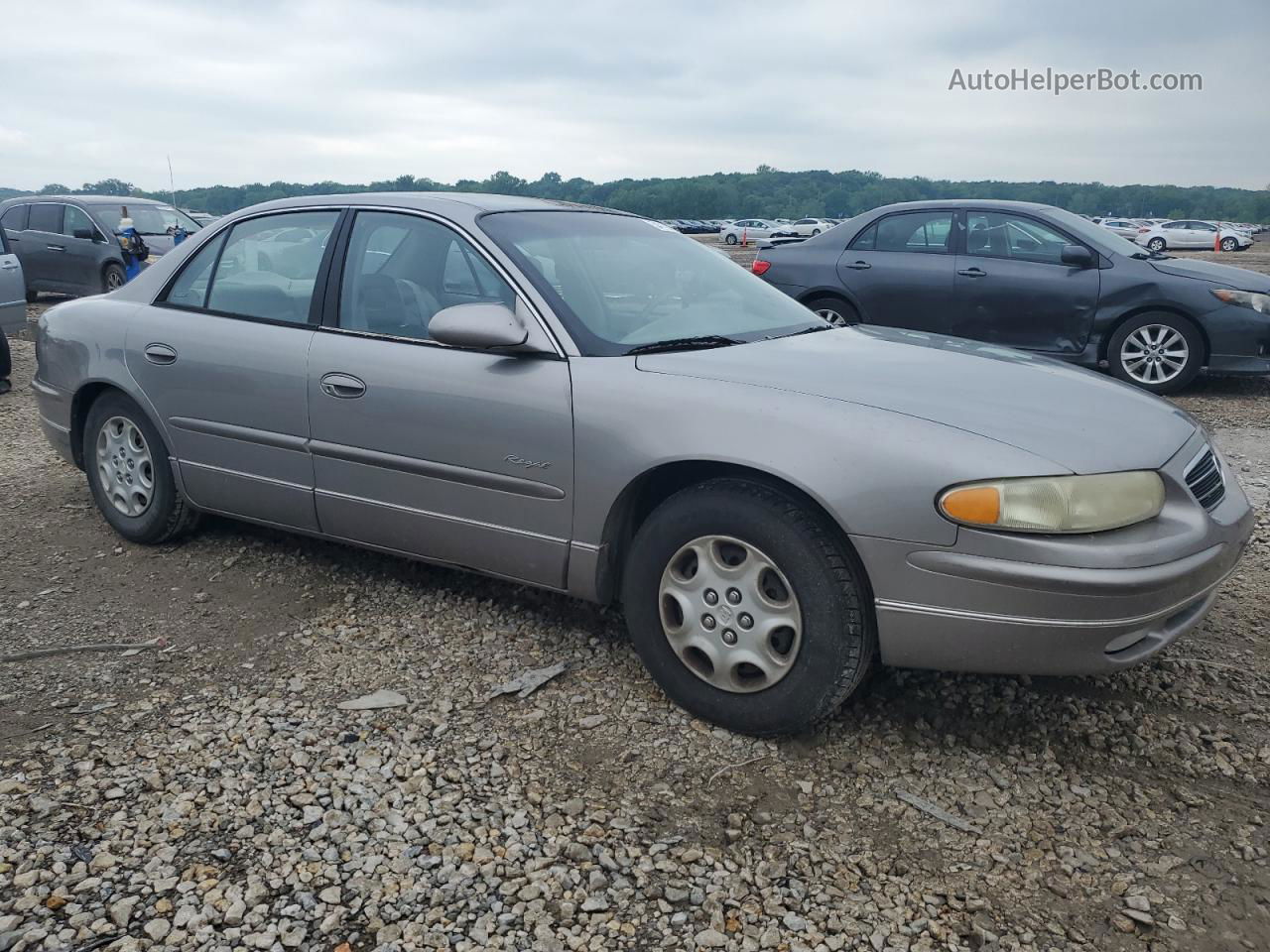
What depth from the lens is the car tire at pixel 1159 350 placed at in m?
7.75

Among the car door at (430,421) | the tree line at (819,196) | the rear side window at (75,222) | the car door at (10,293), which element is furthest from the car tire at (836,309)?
the tree line at (819,196)

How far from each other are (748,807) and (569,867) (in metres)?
0.51

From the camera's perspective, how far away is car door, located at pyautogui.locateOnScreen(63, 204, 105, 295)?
14.3m

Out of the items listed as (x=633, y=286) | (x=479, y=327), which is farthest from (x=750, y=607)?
(x=633, y=286)

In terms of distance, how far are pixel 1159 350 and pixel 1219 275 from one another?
0.73m

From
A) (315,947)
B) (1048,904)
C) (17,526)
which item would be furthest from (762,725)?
(17,526)

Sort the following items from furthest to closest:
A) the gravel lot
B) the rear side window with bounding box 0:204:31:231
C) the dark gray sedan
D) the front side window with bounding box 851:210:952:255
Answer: the rear side window with bounding box 0:204:31:231 < the front side window with bounding box 851:210:952:255 < the dark gray sedan < the gravel lot

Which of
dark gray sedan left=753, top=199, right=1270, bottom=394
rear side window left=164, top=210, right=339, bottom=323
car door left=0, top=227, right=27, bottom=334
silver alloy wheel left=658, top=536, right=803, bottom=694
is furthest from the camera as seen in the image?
car door left=0, top=227, right=27, bottom=334

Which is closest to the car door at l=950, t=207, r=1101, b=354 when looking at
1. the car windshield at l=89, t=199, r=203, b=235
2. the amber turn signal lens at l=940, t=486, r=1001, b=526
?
the amber turn signal lens at l=940, t=486, r=1001, b=526

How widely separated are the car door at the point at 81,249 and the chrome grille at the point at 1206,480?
48.0 feet

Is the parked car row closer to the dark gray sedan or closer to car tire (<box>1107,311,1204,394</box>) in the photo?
the dark gray sedan

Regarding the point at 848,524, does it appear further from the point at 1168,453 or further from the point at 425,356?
the point at 425,356

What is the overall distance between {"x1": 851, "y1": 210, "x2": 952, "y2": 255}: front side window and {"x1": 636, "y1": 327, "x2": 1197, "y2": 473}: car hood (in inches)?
208

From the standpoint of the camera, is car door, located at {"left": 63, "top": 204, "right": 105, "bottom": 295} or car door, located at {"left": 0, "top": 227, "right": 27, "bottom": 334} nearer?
car door, located at {"left": 0, "top": 227, "right": 27, "bottom": 334}
